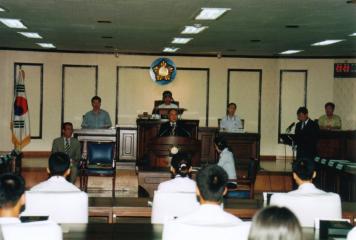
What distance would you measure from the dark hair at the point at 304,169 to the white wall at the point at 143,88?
11.3 metres

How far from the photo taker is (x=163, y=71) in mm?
15883

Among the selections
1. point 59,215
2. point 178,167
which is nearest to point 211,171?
point 59,215

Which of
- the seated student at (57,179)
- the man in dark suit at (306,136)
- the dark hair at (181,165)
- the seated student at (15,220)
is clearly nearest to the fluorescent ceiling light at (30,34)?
the man in dark suit at (306,136)

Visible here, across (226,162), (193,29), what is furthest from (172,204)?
(193,29)

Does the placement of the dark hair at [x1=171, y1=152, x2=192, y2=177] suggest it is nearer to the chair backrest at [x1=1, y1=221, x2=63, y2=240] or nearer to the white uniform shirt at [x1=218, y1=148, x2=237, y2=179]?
the white uniform shirt at [x1=218, y1=148, x2=237, y2=179]

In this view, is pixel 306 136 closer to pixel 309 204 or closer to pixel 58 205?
pixel 309 204

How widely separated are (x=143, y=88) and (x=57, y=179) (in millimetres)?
11126

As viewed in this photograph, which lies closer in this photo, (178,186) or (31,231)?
(31,231)

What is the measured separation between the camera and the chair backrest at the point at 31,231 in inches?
116

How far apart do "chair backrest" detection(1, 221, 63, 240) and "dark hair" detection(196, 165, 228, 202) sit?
80 cm

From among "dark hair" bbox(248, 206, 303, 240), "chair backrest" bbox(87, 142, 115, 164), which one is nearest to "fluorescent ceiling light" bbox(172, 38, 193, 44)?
"chair backrest" bbox(87, 142, 115, 164)

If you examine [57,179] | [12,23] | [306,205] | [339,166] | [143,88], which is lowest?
[339,166]

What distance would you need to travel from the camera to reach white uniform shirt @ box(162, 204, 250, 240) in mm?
2967

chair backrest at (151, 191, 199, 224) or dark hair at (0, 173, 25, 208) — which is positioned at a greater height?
dark hair at (0, 173, 25, 208)
